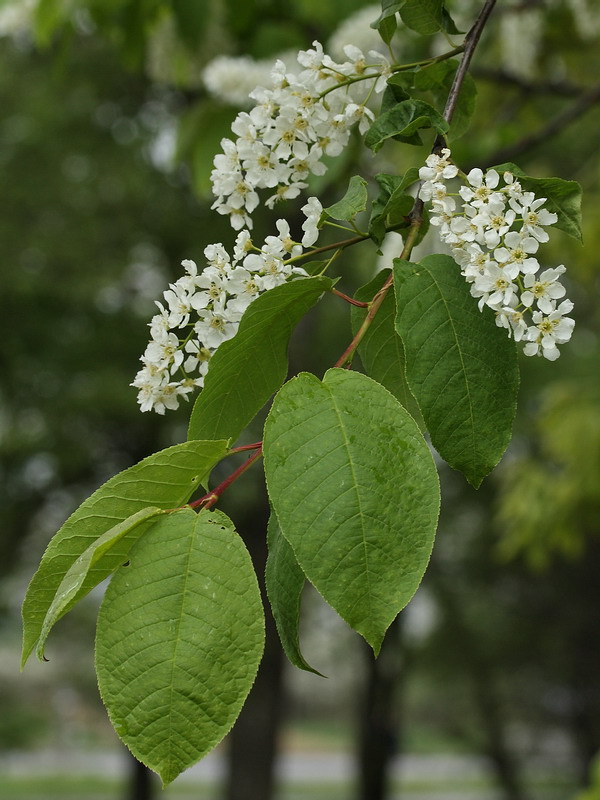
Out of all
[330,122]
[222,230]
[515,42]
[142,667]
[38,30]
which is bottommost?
[222,230]

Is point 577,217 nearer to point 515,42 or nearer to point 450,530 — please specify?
point 515,42

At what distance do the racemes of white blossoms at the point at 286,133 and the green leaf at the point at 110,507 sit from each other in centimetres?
28

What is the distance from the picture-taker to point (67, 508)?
37.1 feet

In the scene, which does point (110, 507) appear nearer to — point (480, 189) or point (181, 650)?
point (181, 650)

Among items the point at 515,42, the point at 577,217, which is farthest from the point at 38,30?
the point at 577,217

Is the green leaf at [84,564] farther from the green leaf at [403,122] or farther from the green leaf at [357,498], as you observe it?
the green leaf at [403,122]

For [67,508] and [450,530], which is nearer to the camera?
[67,508]

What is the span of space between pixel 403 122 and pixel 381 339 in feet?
0.65

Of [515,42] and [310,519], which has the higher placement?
[310,519]

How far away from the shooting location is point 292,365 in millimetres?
6859

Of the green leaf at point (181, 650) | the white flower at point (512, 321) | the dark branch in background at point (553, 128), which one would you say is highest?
the white flower at point (512, 321)

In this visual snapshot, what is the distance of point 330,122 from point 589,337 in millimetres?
11691

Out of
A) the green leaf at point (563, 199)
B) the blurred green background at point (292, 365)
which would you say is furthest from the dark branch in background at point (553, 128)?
the green leaf at point (563, 199)

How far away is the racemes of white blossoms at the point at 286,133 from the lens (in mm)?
895
